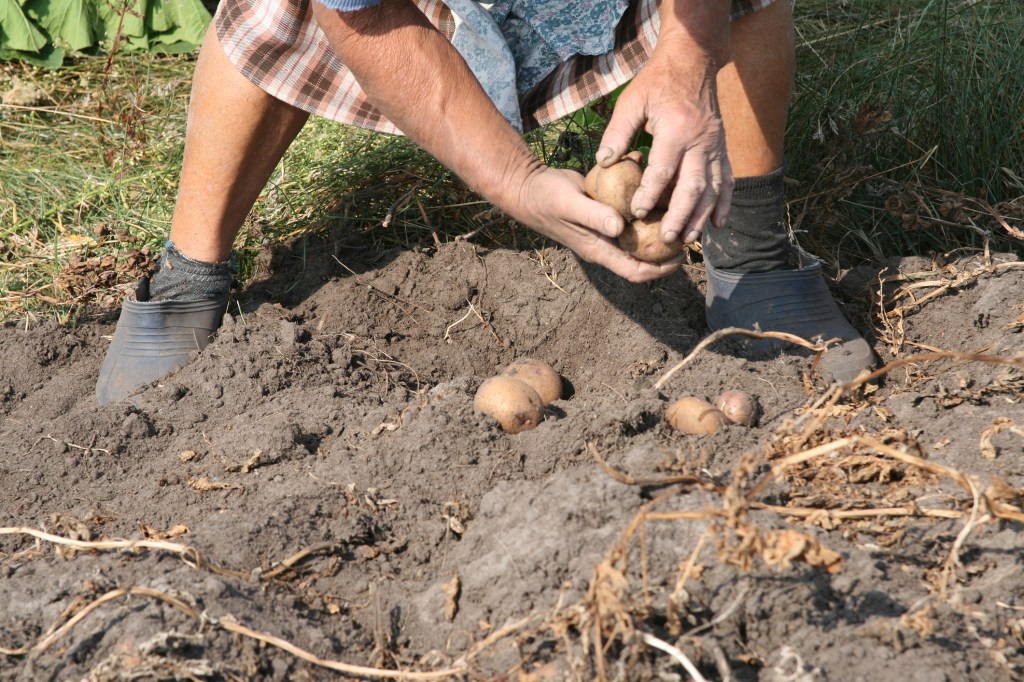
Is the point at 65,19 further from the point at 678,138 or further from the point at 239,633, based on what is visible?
the point at 239,633

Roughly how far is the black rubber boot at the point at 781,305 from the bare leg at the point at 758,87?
33 cm

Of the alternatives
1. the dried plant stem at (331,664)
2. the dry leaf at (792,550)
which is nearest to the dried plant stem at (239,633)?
the dried plant stem at (331,664)

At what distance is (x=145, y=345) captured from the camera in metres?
2.81

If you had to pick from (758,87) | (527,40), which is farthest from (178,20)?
(758,87)

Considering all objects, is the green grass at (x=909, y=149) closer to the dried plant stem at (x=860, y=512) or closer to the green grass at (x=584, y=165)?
the green grass at (x=584, y=165)

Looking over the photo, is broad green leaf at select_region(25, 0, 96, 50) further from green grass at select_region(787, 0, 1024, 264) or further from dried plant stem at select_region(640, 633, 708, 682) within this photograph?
dried plant stem at select_region(640, 633, 708, 682)

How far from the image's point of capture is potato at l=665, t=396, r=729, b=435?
7.15 ft

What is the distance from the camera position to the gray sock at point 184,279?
9.37ft

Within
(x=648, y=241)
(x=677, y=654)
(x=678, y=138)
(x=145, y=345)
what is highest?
(x=678, y=138)

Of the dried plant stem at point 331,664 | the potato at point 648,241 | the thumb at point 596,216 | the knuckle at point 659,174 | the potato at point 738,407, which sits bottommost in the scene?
the potato at point 738,407

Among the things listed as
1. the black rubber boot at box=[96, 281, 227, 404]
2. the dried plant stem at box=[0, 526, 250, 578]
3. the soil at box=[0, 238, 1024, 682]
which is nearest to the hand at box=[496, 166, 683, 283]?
the soil at box=[0, 238, 1024, 682]

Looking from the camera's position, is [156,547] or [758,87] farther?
[758,87]

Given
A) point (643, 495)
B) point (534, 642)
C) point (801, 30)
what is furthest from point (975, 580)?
point (801, 30)

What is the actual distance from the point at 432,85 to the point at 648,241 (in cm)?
65
